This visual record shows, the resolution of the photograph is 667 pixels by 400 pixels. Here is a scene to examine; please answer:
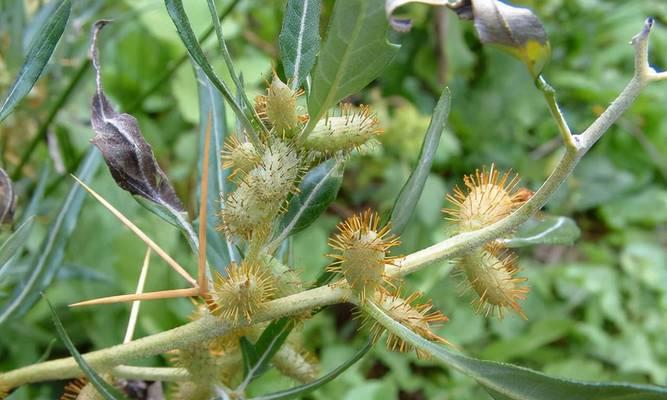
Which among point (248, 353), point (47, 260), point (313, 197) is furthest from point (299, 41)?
point (47, 260)

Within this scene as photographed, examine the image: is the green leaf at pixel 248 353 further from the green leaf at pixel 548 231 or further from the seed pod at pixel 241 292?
the green leaf at pixel 548 231

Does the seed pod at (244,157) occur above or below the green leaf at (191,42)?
below

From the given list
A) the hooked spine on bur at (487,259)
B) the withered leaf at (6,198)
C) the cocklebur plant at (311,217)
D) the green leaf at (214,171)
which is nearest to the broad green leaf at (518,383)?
the cocklebur plant at (311,217)

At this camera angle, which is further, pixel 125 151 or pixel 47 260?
pixel 47 260

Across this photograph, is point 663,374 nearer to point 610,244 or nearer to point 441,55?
point 610,244

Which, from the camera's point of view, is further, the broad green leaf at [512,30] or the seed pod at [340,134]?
the seed pod at [340,134]

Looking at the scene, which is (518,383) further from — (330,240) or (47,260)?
(47,260)

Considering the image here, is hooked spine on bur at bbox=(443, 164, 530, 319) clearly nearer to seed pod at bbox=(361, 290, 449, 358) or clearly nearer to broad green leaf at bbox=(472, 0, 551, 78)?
seed pod at bbox=(361, 290, 449, 358)

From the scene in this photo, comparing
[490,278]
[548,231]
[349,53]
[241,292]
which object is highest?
[349,53]
